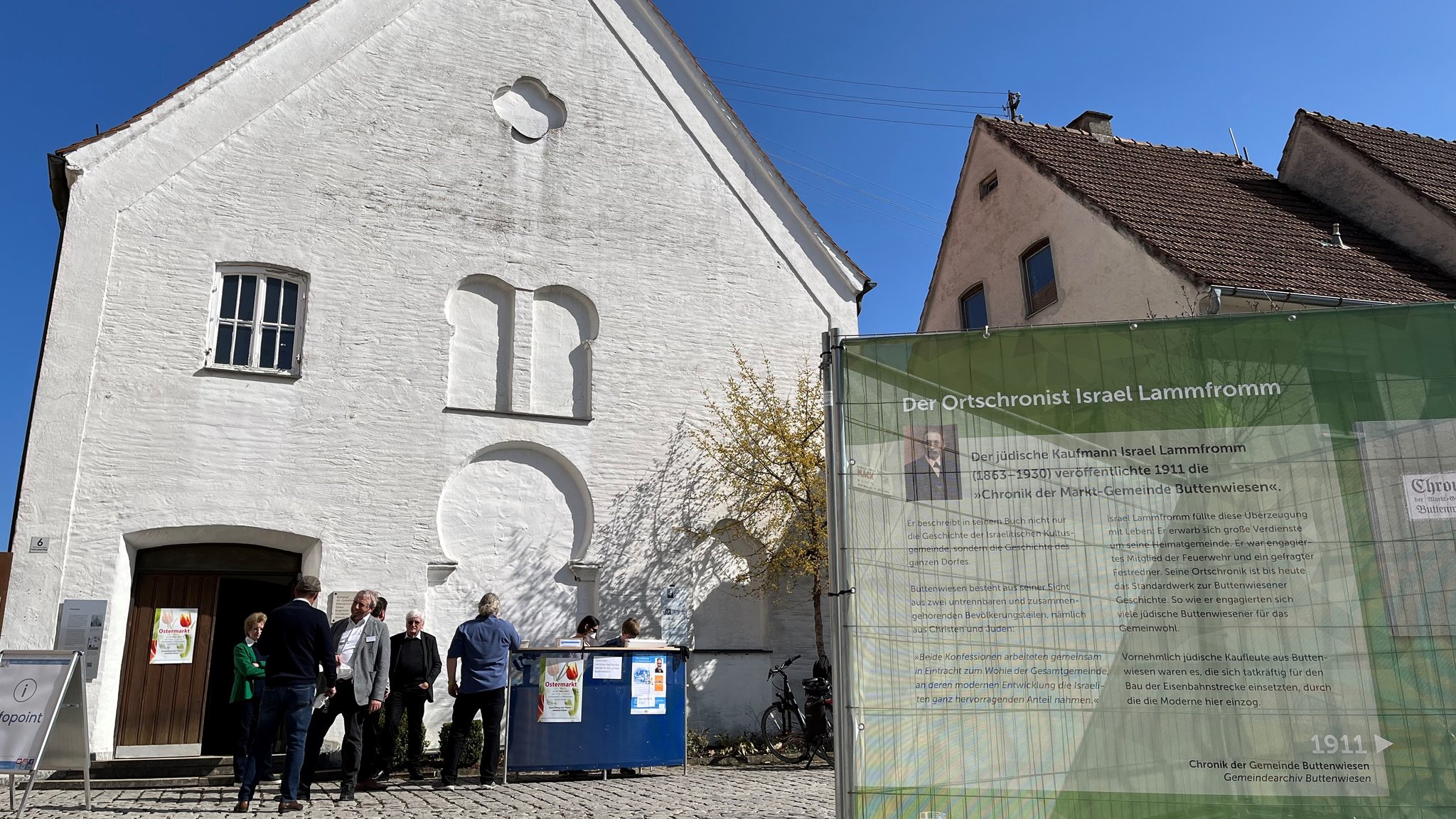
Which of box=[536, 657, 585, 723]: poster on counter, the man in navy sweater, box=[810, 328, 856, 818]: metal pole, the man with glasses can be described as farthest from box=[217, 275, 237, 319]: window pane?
box=[810, 328, 856, 818]: metal pole

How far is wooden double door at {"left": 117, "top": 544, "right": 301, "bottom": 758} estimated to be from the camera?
11719 millimetres

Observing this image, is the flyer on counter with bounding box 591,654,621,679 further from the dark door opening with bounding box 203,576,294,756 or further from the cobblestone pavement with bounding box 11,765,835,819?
the dark door opening with bounding box 203,576,294,756

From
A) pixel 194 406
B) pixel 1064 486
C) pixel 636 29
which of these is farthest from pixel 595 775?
pixel 636 29

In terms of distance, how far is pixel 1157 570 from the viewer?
450 cm

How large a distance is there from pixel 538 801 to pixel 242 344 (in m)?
7.27

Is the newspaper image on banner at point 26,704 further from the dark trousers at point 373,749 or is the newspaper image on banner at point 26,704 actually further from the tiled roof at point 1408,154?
the tiled roof at point 1408,154

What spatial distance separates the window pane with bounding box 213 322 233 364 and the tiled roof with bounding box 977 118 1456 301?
11.8 m

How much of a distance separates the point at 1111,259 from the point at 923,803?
39.7 ft

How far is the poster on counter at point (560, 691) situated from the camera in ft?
33.2

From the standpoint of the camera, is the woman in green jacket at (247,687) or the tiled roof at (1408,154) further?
the tiled roof at (1408,154)

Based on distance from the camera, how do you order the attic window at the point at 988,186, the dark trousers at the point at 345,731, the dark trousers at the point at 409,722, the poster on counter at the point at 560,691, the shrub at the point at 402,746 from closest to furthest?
the dark trousers at the point at 345,731 → the dark trousers at the point at 409,722 → the poster on counter at the point at 560,691 → the shrub at the point at 402,746 → the attic window at the point at 988,186

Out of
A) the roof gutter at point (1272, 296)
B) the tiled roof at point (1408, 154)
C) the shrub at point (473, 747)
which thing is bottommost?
the shrub at point (473, 747)

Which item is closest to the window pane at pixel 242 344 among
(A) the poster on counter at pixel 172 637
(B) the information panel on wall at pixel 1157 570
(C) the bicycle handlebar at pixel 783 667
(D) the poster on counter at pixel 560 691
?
(A) the poster on counter at pixel 172 637

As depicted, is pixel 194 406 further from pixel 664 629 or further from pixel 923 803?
pixel 923 803
